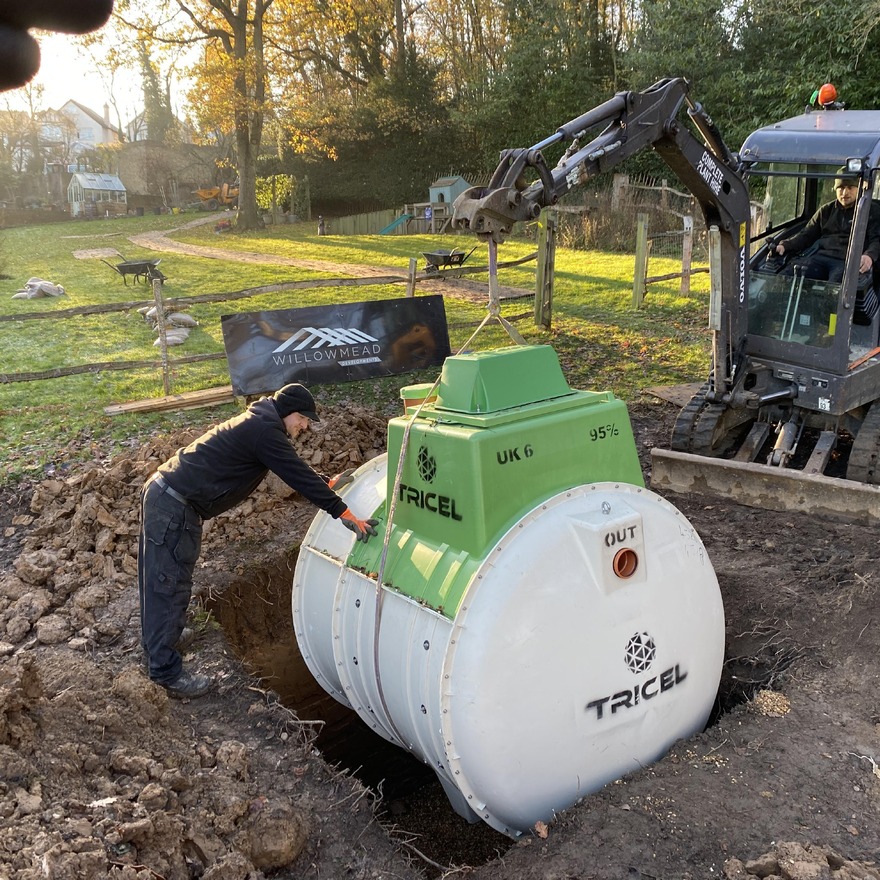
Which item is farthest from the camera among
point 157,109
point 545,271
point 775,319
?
point 157,109

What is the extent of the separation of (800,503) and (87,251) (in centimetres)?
2594

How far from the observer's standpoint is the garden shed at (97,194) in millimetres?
47250

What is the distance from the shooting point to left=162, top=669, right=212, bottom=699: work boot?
4.73 meters

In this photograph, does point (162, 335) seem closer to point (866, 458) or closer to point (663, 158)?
point (663, 158)

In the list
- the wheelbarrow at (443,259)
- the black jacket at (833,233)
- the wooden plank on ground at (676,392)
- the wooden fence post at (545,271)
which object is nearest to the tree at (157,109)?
the wheelbarrow at (443,259)

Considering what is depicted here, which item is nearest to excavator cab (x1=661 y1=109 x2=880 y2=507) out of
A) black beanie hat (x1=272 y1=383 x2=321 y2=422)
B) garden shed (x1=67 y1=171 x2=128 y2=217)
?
black beanie hat (x1=272 y1=383 x2=321 y2=422)

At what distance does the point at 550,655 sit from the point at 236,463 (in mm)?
2191

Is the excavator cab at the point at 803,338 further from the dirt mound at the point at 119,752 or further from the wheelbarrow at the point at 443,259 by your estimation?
the wheelbarrow at the point at 443,259

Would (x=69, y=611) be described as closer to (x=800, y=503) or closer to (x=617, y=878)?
(x=617, y=878)

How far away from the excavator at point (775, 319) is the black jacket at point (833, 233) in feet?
0.50

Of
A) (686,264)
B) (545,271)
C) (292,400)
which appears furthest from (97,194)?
(292,400)

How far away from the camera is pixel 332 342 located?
9594mm

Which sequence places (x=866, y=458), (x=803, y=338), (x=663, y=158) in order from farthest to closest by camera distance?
(x=803, y=338), (x=866, y=458), (x=663, y=158)

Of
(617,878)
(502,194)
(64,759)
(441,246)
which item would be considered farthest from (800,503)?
(441,246)
